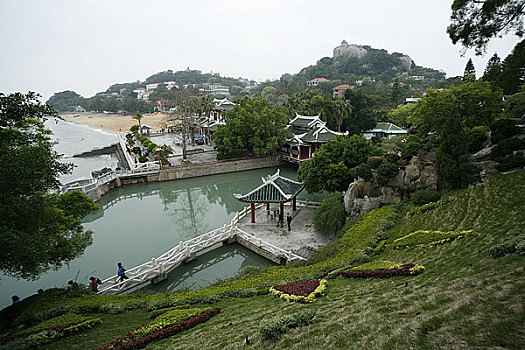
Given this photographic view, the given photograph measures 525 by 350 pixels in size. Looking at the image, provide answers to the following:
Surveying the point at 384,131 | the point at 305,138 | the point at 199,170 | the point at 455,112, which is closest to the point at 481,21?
the point at 455,112

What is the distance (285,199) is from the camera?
1305 centimetres

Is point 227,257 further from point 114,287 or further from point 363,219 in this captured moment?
point 363,219

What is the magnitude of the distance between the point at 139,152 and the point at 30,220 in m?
27.1

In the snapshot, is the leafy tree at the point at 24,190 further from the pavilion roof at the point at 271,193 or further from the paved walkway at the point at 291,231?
the paved walkway at the point at 291,231

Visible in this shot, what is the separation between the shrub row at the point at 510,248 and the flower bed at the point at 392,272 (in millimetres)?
1351

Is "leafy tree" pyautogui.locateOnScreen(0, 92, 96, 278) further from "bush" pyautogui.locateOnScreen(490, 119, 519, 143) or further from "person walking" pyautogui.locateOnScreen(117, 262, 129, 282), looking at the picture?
"bush" pyautogui.locateOnScreen(490, 119, 519, 143)

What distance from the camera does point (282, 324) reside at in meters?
4.38

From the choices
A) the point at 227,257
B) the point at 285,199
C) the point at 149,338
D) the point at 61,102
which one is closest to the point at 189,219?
the point at 227,257

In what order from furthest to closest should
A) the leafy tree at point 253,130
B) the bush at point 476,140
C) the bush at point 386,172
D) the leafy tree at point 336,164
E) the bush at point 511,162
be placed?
the leafy tree at point 253,130, the leafy tree at point 336,164, the bush at point 386,172, the bush at point 476,140, the bush at point 511,162

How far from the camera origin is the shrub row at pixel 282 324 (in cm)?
426

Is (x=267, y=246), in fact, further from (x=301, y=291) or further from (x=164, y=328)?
(x=164, y=328)

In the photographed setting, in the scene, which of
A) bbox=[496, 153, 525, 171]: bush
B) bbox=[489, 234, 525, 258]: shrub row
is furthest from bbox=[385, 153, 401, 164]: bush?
bbox=[489, 234, 525, 258]: shrub row

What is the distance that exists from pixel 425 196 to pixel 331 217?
12.4 feet

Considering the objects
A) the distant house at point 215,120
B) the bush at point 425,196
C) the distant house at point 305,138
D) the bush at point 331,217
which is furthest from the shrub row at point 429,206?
the distant house at point 215,120
